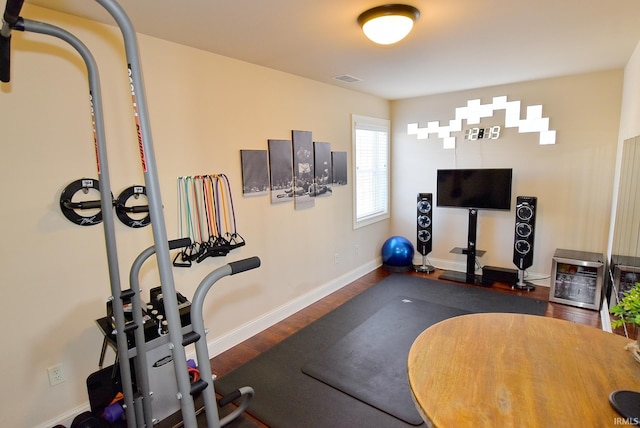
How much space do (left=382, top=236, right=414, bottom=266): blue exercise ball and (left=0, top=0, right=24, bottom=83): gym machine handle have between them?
14.0 feet

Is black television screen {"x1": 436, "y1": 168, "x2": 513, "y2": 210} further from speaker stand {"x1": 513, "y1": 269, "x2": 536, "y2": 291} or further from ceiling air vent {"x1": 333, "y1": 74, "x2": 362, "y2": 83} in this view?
ceiling air vent {"x1": 333, "y1": 74, "x2": 362, "y2": 83}

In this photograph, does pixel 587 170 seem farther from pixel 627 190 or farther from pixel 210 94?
pixel 210 94

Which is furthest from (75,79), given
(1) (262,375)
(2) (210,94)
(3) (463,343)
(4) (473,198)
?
(4) (473,198)

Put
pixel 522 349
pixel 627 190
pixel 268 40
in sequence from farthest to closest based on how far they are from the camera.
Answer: pixel 627 190 → pixel 268 40 → pixel 522 349

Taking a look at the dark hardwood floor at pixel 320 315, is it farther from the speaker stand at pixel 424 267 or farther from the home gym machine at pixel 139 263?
the home gym machine at pixel 139 263

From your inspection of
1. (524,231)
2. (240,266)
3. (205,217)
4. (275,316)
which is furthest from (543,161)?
(240,266)

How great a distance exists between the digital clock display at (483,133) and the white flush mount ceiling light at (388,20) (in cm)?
270

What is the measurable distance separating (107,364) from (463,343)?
2198 mm

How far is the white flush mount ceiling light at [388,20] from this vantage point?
1.90 meters

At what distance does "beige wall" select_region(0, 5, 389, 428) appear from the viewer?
1839 mm

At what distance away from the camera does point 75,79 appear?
199cm

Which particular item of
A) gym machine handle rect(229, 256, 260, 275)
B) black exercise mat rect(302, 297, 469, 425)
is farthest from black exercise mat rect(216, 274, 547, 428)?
gym machine handle rect(229, 256, 260, 275)

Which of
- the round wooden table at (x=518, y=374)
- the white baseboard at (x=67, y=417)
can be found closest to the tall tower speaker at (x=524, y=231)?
the round wooden table at (x=518, y=374)

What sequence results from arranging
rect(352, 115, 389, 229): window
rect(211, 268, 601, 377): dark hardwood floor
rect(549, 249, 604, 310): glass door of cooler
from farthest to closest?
rect(352, 115, 389, 229): window → rect(549, 249, 604, 310): glass door of cooler → rect(211, 268, 601, 377): dark hardwood floor
